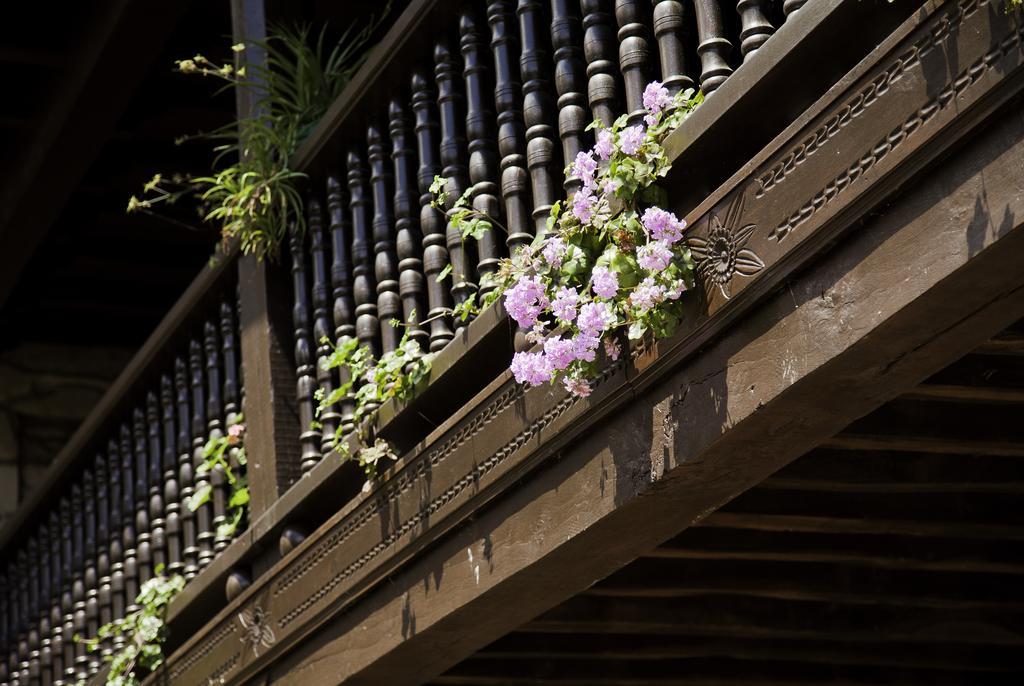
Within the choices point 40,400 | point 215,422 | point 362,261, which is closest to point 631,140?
point 362,261

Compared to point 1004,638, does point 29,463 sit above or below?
above

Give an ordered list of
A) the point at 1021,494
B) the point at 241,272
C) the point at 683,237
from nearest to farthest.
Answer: the point at 683,237, the point at 1021,494, the point at 241,272

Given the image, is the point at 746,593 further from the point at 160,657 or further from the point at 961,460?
the point at 160,657

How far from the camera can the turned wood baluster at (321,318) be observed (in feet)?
12.9

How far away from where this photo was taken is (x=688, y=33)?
287 cm

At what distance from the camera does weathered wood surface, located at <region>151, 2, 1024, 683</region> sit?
2.20 meters

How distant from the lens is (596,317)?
2.71 m

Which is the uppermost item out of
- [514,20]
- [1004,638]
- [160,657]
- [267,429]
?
[514,20]

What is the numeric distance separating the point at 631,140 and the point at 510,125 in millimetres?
622

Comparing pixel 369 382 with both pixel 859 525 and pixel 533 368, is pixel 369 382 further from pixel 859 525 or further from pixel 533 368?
pixel 859 525

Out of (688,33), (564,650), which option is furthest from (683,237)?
(564,650)

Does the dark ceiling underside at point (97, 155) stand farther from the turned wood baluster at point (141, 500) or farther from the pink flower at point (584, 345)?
the pink flower at point (584, 345)

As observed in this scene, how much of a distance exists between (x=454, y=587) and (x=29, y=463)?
530 centimetres

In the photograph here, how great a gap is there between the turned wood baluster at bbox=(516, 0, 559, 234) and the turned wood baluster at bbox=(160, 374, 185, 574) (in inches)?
84.3
